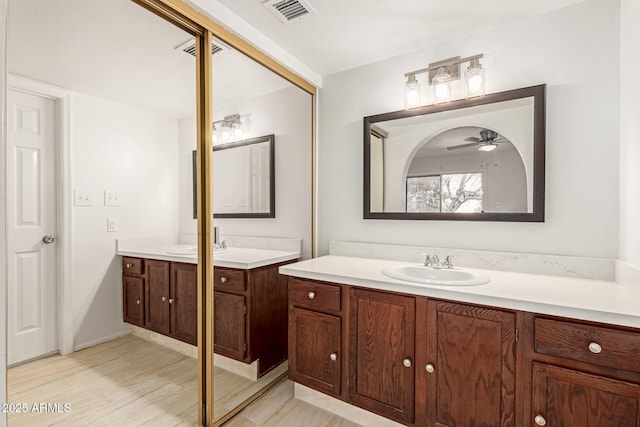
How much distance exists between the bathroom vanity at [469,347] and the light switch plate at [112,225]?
36.3 inches

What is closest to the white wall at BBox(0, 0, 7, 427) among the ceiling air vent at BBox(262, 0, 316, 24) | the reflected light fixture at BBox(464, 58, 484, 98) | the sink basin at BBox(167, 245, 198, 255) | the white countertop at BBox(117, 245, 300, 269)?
the white countertop at BBox(117, 245, 300, 269)

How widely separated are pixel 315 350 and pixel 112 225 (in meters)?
1.26

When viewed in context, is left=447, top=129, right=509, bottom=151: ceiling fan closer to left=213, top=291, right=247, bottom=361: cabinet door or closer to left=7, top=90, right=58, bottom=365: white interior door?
left=213, top=291, right=247, bottom=361: cabinet door

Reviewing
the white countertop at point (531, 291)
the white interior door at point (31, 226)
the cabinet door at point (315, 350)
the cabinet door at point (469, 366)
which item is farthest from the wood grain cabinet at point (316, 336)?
the white interior door at point (31, 226)

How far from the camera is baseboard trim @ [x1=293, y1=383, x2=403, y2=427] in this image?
165 cm

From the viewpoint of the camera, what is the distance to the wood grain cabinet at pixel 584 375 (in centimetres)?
108

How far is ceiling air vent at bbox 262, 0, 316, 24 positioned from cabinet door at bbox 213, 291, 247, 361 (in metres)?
1.61

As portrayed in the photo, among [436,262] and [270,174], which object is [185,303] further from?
[436,262]

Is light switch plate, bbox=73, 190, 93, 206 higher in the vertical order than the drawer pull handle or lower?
higher

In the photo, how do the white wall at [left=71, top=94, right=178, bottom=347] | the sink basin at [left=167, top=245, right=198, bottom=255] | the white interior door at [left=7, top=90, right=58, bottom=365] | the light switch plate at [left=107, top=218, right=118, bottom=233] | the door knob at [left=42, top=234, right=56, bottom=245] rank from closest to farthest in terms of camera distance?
the white interior door at [left=7, top=90, right=58, bottom=365]
the door knob at [left=42, top=234, right=56, bottom=245]
the white wall at [left=71, top=94, right=178, bottom=347]
the light switch plate at [left=107, top=218, right=118, bottom=233]
the sink basin at [left=167, top=245, right=198, bottom=255]

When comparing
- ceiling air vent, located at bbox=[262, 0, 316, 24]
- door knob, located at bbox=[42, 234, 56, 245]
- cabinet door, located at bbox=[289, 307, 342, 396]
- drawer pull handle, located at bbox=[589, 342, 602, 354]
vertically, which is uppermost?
ceiling air vent, located at bbox=[262, 0, 316, 24]

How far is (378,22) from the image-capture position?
5.91 ft

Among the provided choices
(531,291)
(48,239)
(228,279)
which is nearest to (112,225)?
(48,239)

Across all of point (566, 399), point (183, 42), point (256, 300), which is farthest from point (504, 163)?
point (183, 42)
